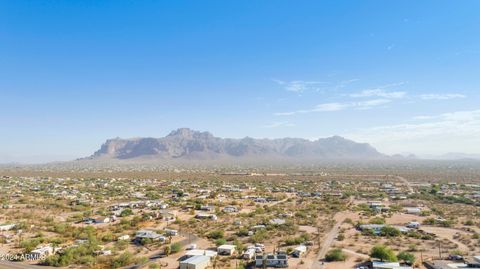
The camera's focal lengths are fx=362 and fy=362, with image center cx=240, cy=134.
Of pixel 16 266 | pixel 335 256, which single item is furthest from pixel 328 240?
pixel 16 266

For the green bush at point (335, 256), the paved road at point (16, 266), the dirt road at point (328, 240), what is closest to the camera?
the paved road at point (16, 266)

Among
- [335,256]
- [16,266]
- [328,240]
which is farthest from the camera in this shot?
[328,240]

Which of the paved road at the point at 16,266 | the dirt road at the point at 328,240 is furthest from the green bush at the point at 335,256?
the paved road at the point at 16,266

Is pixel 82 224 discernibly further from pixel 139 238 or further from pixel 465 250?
pixel 465 250

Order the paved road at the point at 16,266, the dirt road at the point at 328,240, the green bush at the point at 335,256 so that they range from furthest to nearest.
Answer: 1. the green bush at the point at 335,256
2. the dirt road at the point at 328,240
3. the paved road at the point at 16,266

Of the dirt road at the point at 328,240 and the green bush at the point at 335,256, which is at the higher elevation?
the green bush at the point at 335,256

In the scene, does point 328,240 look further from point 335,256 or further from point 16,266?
point 16,266

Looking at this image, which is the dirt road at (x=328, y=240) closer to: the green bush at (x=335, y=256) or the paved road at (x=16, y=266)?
the green bush at (x=335, y=256)

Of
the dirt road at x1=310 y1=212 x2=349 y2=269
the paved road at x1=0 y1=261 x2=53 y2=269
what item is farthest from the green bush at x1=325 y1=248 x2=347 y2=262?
the paved road at x1=0 y1=261 x2=53 y2=269

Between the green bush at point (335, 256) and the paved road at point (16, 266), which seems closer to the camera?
the paved road at point (16, 266)

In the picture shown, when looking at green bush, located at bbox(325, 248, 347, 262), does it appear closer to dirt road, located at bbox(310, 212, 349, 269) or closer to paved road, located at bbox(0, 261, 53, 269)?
dirt road, located at bbox(310, 212, 349, 269)

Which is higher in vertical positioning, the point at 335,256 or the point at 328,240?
the point at 335,256

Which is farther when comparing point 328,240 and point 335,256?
point 328,240
